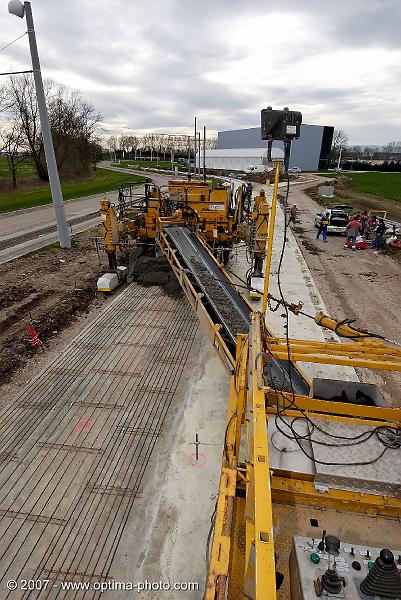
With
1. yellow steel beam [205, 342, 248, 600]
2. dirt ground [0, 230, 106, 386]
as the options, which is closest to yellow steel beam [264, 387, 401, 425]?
yellow steel beam [205, 342, 248, 600]

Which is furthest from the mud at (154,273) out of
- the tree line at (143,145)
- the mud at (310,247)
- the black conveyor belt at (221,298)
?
the tree line at (143,145)

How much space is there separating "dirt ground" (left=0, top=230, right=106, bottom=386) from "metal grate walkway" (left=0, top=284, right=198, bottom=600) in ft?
2.63

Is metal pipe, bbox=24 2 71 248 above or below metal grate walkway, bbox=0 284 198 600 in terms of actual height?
above

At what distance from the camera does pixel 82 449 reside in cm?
536

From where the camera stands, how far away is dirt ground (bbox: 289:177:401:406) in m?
8.91

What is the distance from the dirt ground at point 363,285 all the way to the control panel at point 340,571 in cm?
494

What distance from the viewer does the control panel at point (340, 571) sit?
196 centimetres

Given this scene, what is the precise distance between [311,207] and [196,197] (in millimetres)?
21059

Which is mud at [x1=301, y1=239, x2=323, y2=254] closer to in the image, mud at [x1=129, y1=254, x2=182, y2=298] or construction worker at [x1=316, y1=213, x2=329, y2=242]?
construction worker at [x1=316, y1=213, x2=329, y2=242]

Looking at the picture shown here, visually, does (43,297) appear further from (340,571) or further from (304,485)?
(340,571)

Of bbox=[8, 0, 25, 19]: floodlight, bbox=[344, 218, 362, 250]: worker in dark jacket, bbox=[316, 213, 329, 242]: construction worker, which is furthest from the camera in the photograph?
bbox=[316, 213, 329, 242]: construction worker

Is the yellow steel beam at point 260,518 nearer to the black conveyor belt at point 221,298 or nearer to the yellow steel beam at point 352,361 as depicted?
the yellow steel beam at point 352,361

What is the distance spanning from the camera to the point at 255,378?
2.96 metres

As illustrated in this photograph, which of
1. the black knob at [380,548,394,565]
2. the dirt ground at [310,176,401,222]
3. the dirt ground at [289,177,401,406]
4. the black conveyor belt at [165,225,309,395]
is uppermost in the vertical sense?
the black knob at [380,548,394,565]
